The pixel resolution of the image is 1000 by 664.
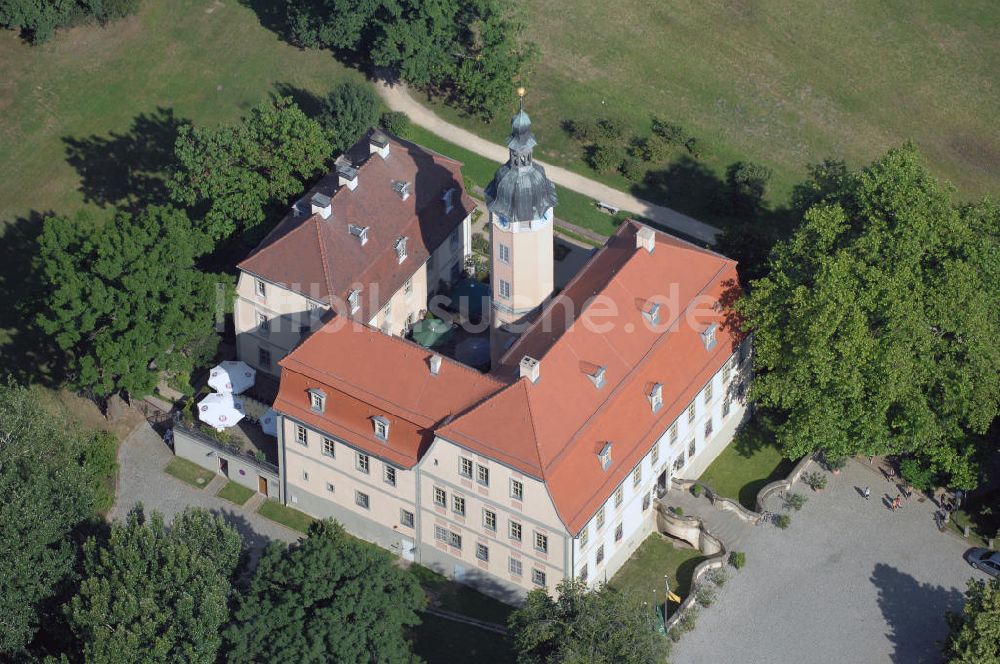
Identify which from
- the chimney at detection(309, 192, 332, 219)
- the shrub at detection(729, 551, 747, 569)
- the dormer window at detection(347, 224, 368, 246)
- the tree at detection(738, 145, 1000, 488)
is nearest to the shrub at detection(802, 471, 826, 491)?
the tree at detection(738, 145, 1000, 488)

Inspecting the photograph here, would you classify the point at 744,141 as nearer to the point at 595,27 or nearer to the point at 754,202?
the point at 754,202

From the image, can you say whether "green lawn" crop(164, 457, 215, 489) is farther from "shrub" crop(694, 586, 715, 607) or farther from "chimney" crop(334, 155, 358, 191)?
"shrub" crop(694, 586, 715, 607)

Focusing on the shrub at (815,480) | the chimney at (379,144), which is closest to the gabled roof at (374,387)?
the chimney at (379,144)

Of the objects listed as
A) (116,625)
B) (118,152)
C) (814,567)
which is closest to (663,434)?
(814,567)

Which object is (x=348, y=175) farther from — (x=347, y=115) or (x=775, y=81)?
(x=775, y=81)

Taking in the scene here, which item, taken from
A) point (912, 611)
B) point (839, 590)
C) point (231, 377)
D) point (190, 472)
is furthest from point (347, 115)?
point (912, 611)

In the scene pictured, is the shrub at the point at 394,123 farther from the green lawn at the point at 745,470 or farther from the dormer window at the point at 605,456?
the dormer window at the point at 605,456
